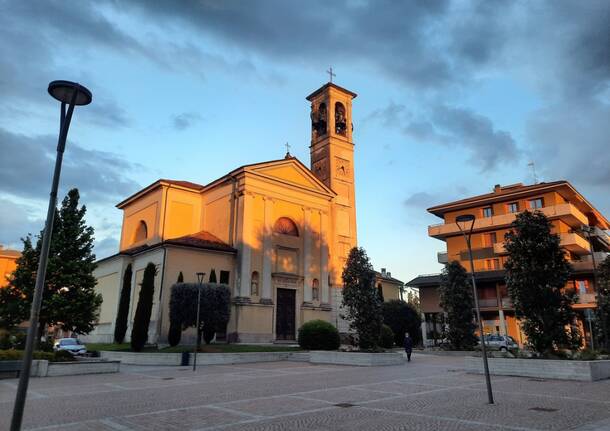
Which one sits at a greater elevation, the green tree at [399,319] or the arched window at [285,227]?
the arched window at [285,227]

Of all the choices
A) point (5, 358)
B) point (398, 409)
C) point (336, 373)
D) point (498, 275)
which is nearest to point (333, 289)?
point (498, 275)

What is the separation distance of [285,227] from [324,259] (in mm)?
4583

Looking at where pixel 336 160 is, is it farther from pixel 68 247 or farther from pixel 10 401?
pixel 10 401

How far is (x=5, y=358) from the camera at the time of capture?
666 inches

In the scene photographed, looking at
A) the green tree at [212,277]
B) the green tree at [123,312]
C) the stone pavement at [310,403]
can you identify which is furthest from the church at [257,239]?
the stone pavement at [310,403]

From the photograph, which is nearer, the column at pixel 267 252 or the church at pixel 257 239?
the church at pixel 257 239

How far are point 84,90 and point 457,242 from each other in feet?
155

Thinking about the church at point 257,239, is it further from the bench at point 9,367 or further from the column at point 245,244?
the bench at point 9,367

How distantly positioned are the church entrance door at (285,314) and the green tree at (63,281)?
1385cm

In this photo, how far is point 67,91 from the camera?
21.3 ft

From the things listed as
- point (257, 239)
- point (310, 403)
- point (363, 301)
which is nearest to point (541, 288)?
point (363, 301)

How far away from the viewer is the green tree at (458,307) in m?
31.6

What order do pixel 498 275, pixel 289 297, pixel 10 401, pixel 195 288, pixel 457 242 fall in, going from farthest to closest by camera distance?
1. pixel 457 242
2. pixel 498 275
3. pixel 289 297
4. pixel 195 288
5. pixel 10 401

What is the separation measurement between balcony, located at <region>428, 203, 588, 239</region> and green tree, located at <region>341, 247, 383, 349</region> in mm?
20368
